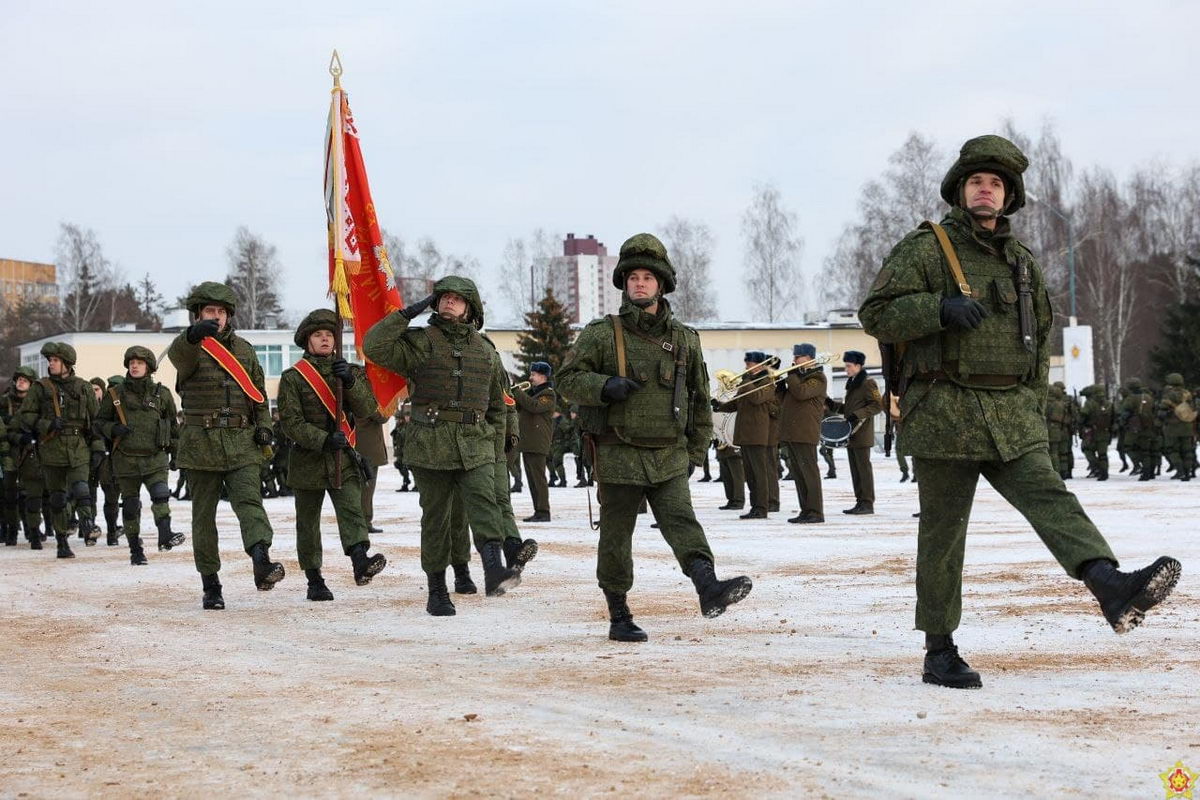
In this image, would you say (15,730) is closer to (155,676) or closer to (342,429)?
(155,676)

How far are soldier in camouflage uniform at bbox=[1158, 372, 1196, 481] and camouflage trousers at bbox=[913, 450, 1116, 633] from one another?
66.7 ft

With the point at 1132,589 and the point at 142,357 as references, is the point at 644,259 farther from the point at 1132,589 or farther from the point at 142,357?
the point at 142,357

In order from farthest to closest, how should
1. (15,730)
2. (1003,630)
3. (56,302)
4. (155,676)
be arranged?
(56,302) → (1003,630) → (155,676) → (15,730)

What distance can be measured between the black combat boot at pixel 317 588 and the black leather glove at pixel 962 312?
534 cm

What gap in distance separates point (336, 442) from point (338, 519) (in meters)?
0.59

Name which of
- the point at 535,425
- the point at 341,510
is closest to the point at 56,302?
the point at 535,425

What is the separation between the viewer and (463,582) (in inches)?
398

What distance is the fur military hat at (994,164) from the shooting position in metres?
5.96

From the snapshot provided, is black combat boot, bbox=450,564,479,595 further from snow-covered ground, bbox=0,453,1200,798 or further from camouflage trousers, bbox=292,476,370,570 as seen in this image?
camouflage trousers, bbox=292,476,370,570

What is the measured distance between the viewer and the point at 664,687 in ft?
20.3

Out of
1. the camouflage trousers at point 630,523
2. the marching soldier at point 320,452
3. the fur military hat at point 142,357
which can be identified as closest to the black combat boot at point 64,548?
the fur military hat at point 142,357

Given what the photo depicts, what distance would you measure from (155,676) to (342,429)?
3.14m

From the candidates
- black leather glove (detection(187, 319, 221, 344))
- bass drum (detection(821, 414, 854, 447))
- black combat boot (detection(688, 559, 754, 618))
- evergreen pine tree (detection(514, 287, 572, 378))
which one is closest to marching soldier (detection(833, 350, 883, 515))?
bass drum (detection(821, 414, 854, 447))

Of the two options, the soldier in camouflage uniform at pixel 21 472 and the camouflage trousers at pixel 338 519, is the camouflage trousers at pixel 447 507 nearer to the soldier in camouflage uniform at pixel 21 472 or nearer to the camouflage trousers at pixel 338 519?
the camouflage trousers at pixel 338 519
